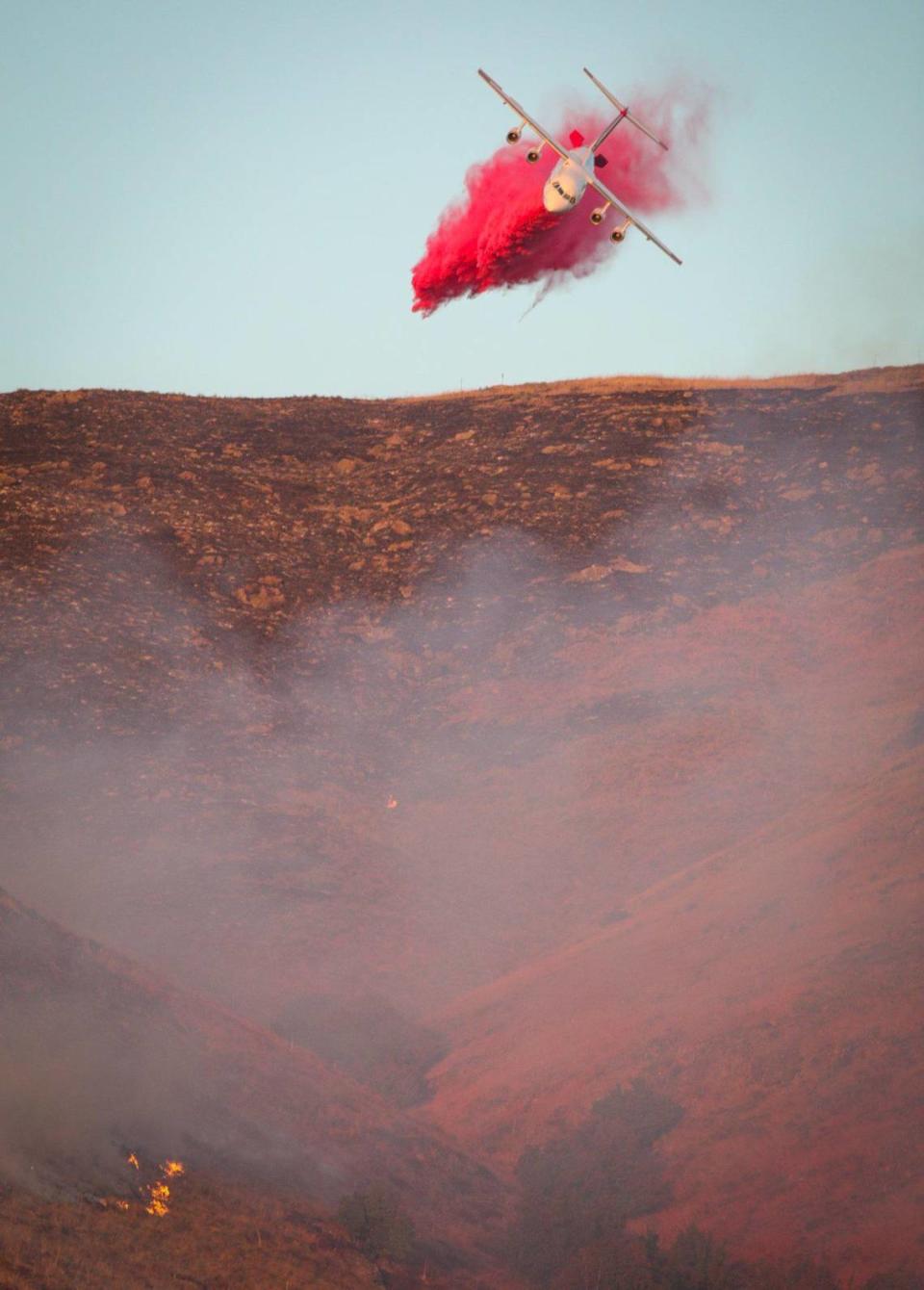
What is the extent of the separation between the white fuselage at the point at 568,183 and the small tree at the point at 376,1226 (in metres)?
22.3

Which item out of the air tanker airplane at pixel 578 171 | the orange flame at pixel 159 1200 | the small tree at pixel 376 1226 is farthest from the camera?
the air tanker airplane at pixel 578 171

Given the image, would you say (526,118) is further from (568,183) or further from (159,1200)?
(159,1200)

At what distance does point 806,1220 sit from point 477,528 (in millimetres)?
34811

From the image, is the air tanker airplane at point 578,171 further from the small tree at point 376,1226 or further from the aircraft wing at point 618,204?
the small tree at point 376,1226

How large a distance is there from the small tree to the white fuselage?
22350 mm

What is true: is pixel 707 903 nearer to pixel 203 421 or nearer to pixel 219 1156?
pixel 219 1156

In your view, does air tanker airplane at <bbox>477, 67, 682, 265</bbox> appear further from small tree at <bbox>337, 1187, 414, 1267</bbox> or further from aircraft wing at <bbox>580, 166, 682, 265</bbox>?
small tree at <bbox>337, 1187, 414, 1267</bbox>

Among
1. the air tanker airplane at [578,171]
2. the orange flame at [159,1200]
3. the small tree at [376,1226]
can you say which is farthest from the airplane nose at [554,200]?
the orange flame at [159,1200]

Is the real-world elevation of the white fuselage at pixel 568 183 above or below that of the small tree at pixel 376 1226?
above

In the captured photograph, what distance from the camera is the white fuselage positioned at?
83.4ft

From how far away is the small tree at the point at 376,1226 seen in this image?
1405 cm

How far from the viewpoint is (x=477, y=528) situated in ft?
151

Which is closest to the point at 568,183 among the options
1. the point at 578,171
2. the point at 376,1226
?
the point at 578,171

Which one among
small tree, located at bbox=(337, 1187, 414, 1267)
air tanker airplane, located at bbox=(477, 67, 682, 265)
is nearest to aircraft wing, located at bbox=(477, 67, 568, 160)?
air tanker airplane, located at bbox=(477, 67, 682, 265)
